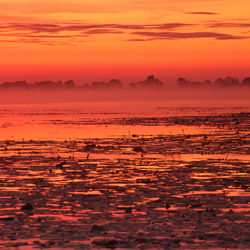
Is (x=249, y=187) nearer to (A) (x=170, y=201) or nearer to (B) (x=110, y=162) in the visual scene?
(A) (x=170, y=201)

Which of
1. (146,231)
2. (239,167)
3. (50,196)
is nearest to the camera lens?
(146,231)

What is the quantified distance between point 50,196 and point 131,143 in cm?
1911

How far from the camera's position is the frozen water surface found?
15.7 meters

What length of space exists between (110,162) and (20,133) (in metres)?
21.9

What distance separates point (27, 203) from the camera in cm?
1945

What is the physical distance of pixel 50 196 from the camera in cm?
2133

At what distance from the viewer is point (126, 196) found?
21250 mm

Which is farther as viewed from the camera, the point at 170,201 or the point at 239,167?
the point at 239,167

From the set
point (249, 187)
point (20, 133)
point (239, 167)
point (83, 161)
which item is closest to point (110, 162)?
point (83, 161)

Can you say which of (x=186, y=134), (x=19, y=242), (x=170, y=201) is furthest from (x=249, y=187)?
(x=186, y=134)

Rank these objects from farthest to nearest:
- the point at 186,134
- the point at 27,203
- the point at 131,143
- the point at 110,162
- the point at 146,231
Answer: the point at 186,134 → the point at 131,143 → the point at 110,162 → the point at 27,203 → the point at 146,231

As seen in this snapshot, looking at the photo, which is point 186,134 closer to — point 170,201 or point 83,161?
point 83,161

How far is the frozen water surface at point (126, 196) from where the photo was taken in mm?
15664

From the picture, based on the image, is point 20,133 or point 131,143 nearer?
point 131,143
